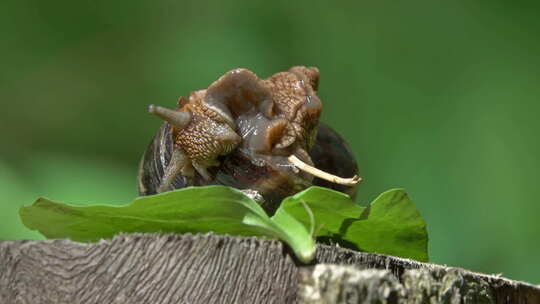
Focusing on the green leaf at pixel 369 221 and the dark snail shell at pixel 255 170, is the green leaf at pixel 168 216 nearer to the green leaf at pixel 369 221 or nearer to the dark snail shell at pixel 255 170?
the green leaf at pixel 369 221

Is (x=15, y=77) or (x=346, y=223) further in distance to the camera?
(x=15, y=77)

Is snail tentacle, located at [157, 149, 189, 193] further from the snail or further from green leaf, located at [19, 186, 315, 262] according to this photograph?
green leaf, located at [19, 186, 315, 262]

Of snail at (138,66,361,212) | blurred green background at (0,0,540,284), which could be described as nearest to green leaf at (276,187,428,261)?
snail at (138,66,361,212)

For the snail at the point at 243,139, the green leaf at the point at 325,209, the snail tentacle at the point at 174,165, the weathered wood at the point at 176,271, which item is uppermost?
the snail at the point at 243,139

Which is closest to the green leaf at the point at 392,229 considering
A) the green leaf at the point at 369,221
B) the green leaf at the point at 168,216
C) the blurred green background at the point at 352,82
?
the green leaf at the point at 369,221

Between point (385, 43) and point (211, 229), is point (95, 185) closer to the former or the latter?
point (385, 43)

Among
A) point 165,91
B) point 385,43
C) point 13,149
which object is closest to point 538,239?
point 385,43

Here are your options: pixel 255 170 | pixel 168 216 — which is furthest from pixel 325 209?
pixel 255 170

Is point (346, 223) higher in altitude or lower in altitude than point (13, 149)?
lower

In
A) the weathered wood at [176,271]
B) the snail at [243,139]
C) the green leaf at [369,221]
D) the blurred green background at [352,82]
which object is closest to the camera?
the weathered wood at [176,271]
